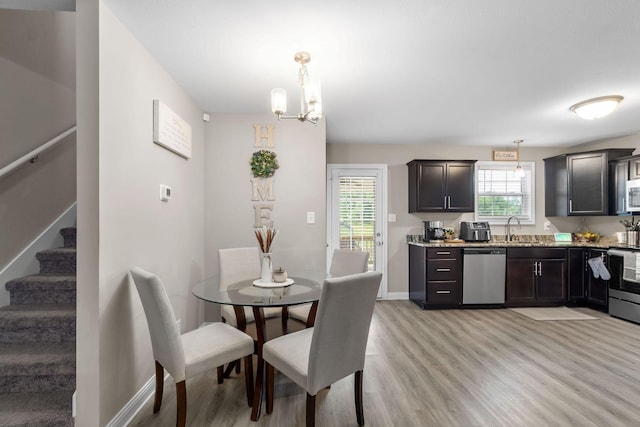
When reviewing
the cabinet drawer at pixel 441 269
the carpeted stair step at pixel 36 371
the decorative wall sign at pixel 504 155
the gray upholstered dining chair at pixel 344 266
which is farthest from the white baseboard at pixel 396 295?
the carpeted stair step at pixel 36 371

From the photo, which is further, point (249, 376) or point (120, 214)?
point (249, 376)

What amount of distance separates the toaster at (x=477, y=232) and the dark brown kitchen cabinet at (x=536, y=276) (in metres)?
0.39

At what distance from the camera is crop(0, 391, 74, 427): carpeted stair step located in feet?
5.10

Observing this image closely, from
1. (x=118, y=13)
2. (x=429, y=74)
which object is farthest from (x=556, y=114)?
(x=118, y=13)

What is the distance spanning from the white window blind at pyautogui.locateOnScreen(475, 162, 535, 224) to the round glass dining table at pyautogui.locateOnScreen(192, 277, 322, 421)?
365 centimetres

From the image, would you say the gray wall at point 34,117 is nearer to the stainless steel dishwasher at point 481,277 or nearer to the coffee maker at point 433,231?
the coffee maker at point 433,231

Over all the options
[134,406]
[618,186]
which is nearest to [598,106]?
[618,186]

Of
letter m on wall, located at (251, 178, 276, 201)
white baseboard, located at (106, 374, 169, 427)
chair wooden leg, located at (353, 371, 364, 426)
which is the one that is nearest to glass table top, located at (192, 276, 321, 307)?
chair wooden leg, located at (353, 371, 364, 426)

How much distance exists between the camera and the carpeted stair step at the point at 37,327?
6.29ft

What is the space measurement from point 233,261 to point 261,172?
3.39 ft

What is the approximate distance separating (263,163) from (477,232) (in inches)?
132

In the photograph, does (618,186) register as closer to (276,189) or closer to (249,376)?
(276,189)

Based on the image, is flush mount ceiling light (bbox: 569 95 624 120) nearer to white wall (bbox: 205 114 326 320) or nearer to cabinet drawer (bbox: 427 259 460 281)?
cabinet drawer (bbox: 427 259 460 281)

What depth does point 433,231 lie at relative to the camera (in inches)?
177
